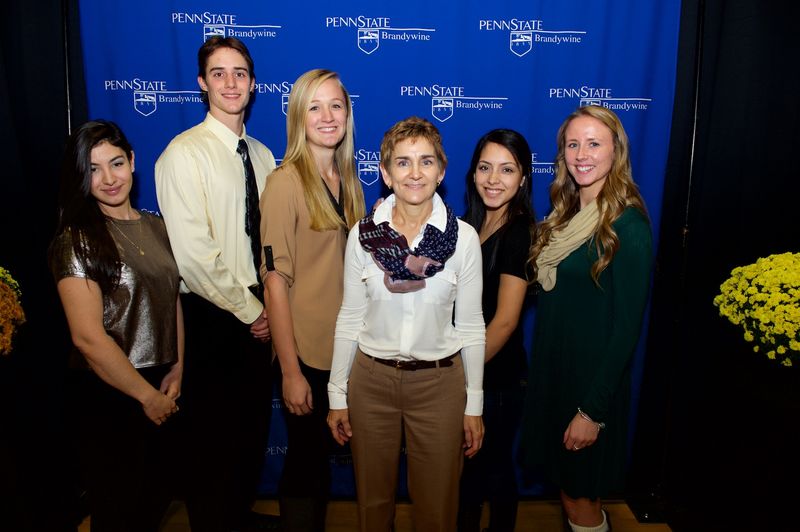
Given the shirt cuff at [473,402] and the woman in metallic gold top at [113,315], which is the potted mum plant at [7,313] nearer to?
the woman in metallic gold top at [113,315]

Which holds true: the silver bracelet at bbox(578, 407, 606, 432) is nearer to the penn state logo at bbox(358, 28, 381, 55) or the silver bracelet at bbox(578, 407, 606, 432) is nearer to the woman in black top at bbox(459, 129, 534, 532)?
the woman in black top at bbox(459, 129, 534, 532)

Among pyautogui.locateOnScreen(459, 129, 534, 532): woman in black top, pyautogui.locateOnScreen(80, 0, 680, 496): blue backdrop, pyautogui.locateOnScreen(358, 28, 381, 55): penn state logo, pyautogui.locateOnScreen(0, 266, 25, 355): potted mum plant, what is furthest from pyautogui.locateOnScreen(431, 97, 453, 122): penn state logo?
pyautogui.locateOnScreen(0, 266, 25, 355): potted mum plant

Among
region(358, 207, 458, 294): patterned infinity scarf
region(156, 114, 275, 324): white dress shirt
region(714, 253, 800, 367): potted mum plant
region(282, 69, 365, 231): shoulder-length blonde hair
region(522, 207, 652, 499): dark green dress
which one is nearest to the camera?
region(358, 207, 458, 294): patterned infinity scarf

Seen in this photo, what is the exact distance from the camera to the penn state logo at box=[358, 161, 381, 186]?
2.91m

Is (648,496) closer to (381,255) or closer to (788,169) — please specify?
(788,169)

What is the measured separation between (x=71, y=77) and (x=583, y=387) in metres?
2.69

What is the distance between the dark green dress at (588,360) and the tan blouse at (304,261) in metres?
0.77

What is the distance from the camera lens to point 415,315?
67.6 inches

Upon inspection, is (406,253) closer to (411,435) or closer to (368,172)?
(411,435)

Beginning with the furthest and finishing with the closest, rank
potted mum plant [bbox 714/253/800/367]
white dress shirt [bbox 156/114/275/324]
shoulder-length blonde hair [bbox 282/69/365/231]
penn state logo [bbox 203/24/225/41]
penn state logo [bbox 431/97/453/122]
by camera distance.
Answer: penn state logo [bbox 431/97/453/122] < penn state logo [bbox 203/24/225/41] < potted mum plant [bbox 714/253/800/367] < white dress shirt [bbox 156/114/275/324] < shoulder-length blonde hair [bbox 282/69/365/231]

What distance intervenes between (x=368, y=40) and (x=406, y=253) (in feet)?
5.13

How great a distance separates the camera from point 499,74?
2811 mm

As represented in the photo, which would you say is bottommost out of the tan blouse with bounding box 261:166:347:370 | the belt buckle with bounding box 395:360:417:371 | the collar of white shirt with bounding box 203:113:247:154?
the belt buckle with bounding box 395:360:417:371

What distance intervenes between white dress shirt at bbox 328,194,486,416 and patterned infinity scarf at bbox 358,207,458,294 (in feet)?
0.09
